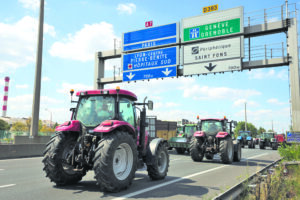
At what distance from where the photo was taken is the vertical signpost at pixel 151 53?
1961 centimetres

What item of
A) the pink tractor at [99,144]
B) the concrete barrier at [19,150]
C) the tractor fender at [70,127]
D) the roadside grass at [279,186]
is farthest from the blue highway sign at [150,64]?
the tractor fender at [70,127]

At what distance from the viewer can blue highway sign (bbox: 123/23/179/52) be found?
19.8 m

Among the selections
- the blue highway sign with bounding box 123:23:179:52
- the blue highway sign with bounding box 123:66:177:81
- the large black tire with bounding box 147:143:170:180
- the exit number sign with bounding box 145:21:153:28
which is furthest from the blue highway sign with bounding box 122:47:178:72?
the large black tire with bounding box 147:143:170:180

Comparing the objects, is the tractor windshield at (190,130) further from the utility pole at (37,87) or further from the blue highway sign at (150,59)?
the utility pole at (37,87)

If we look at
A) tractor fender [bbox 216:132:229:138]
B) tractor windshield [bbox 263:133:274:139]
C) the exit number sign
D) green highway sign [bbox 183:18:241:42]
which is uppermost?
the exit number sign

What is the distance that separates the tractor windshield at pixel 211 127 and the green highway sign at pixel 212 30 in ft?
19.9

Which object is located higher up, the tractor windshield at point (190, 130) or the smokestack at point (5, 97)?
the smokestack at point (5, 97)

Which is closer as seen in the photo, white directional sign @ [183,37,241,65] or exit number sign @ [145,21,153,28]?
white directional sign @ [183,37,241,65]

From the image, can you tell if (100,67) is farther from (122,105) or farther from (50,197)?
(50,197)

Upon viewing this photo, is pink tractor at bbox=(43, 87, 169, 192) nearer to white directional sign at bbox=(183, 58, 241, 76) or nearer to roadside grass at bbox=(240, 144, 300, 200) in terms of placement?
roadside grass at bbox=(240, 144, 300, 200)

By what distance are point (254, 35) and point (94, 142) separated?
48.8ft

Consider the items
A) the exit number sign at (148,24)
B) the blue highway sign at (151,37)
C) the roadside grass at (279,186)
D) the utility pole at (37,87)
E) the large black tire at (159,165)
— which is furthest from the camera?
the exit number sign at (148,24)

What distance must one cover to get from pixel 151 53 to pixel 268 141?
878 inches

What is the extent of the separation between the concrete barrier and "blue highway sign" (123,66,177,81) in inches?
317
